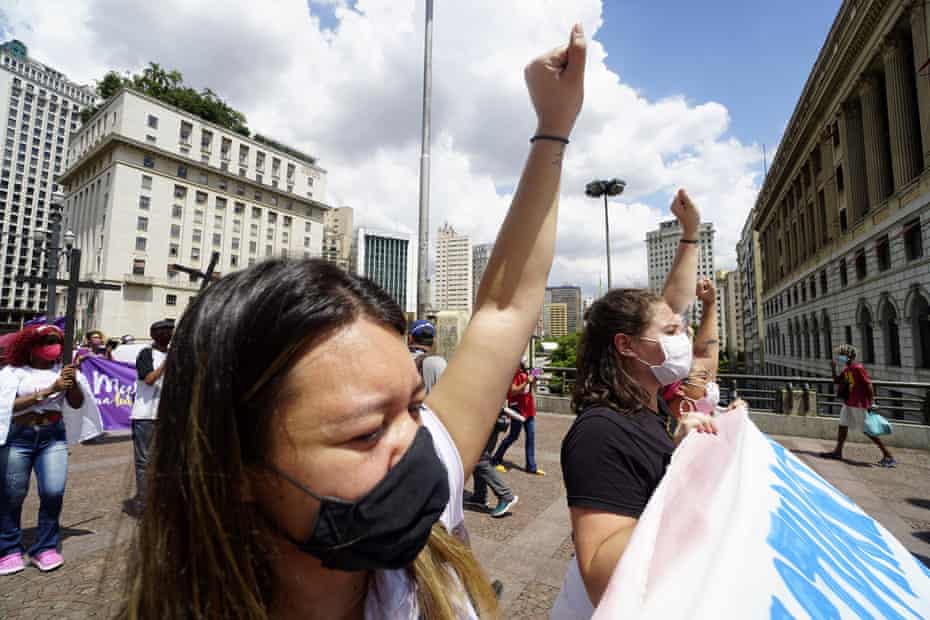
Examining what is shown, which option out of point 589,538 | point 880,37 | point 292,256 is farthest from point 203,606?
point 880,37

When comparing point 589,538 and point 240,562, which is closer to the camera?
point 240,562

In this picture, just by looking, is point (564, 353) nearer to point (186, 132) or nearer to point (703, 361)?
point (703, 361)

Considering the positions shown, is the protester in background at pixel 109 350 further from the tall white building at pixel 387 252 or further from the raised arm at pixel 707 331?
the tall white building at pixel 387 252

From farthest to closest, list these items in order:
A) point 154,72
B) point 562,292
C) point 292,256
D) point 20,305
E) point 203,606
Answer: point 562,292, point 20,305, point 154,72, point 292,256, point 203,606

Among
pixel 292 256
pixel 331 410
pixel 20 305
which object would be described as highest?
pixel 20 305

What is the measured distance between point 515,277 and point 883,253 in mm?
28130

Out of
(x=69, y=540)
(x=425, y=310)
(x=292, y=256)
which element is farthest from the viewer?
(x=425, y=310)

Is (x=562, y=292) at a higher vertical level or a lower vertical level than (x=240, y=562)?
higher

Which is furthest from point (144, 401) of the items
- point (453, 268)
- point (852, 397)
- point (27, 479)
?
point (453, 268)

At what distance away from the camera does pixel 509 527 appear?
4570mm

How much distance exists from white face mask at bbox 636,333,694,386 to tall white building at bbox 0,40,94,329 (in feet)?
284

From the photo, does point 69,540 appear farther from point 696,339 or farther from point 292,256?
point 696,339

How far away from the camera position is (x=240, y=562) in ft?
2.71

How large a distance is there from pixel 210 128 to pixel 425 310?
51.6m
